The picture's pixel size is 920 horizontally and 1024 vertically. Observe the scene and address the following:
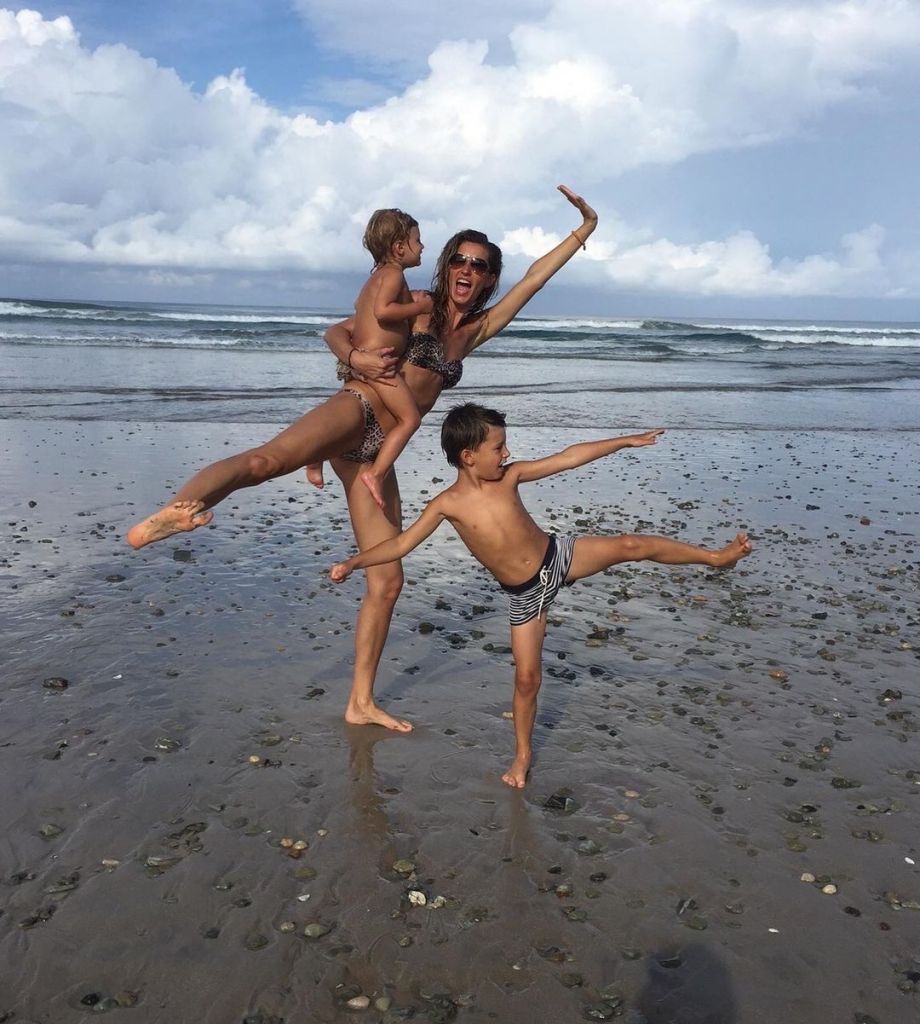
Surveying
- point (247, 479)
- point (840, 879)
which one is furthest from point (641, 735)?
point (247, 479)

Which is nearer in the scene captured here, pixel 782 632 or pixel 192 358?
pixel 782 632

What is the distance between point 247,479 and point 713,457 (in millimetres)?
11632

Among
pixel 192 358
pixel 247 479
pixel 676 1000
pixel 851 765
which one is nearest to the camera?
pixel 676 1000

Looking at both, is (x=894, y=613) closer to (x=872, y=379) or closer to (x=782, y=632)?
(x=782, y=632)

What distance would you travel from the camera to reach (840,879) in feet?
12.2

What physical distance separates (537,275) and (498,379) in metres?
22.2

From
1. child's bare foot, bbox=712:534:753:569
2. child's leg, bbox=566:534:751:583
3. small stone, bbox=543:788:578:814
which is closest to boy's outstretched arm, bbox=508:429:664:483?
child's leg, bbox=566:534:751:583

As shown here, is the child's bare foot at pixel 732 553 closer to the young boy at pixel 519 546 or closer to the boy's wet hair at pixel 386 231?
the young boy at pixel 519 546

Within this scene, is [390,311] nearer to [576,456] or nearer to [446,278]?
[446,278]

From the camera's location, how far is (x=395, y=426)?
187 inches

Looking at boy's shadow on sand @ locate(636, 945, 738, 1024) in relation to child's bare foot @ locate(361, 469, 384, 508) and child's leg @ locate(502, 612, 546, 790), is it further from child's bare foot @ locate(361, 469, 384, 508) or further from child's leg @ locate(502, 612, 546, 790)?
child's bare foot @ locate(361, 469, 384, 508)

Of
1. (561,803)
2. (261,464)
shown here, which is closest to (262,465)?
(261,464)

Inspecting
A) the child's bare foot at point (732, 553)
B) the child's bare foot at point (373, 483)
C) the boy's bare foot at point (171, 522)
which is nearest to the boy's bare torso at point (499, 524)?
the child's bare foot at point (373, 483)

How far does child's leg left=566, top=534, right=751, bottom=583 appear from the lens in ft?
14.9
